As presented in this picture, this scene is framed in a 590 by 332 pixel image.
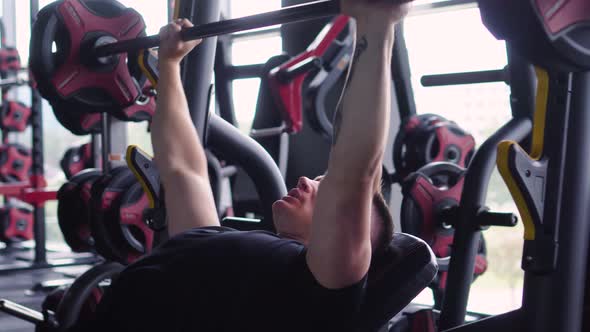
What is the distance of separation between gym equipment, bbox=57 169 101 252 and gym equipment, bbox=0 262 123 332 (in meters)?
0.62

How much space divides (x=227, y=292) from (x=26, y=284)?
11.4 ft

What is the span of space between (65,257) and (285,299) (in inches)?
172

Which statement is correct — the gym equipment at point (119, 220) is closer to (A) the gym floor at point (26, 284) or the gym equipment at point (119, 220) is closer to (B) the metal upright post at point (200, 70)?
(B) the metal upright post at point (200, 70)

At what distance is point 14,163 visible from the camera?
4957 mm

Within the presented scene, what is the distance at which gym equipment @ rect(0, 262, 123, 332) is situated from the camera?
92.0 inches

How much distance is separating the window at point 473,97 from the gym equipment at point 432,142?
0.59 feet

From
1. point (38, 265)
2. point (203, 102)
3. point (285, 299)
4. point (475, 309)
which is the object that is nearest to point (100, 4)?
point (203, 102)

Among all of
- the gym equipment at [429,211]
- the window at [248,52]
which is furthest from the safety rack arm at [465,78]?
the window at [248,52]

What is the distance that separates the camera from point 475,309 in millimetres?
3088

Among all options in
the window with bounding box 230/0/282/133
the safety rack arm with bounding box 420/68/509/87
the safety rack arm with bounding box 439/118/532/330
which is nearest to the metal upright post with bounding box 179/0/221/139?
the safety rack arm with bounding box 439/118/532/330

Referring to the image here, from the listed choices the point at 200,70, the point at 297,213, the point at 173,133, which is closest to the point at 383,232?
the point at 297,213

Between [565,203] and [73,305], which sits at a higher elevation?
[565,203]

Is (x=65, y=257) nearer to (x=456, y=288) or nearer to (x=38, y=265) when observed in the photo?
(x=38, y=265)

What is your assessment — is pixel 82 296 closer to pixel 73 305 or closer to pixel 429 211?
pixel 73 305
